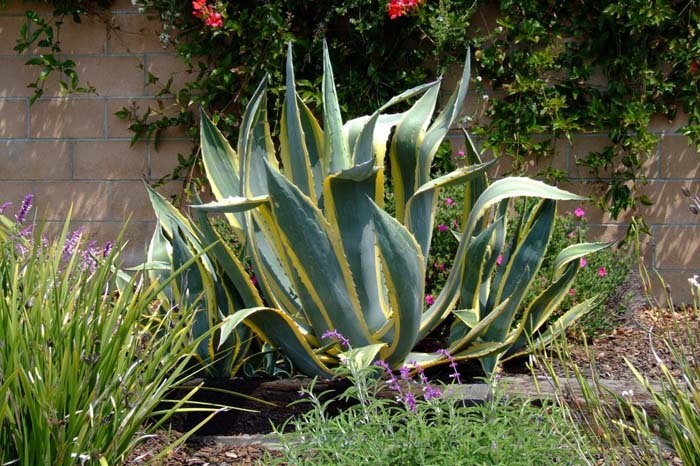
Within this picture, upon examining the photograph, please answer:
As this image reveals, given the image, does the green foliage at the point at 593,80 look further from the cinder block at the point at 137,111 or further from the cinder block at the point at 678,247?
the cinder block at the point at 137,111

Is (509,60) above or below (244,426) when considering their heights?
above

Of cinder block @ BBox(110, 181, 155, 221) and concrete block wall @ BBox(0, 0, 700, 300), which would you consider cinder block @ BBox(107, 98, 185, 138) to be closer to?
concrete block wall @ BBox(0, 0, 700, 300)

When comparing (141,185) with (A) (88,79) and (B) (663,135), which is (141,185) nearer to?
(A) (88,79)

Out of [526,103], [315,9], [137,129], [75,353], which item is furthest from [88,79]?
[75,353]

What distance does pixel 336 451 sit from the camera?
78.3 inches

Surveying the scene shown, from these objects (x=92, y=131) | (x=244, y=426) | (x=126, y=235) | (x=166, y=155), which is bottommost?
(x=244, y=426)

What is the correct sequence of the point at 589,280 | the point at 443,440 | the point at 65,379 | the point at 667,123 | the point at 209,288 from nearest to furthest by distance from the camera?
the point at 443,440 < the point at 65,379 < the point at 209,288 < the point at 589,280 < the point at 667,123

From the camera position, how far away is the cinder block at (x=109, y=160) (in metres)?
5.06

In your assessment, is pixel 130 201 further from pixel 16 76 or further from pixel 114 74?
pixel 16 76

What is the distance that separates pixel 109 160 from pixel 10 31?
969 mm

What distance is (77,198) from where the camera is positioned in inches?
202

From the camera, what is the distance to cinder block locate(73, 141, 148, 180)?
5.06 metres

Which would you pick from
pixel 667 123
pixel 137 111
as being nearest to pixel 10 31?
pixel 137 111

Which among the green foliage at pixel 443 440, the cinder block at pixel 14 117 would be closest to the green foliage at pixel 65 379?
the green foliage at pixel 443 440
